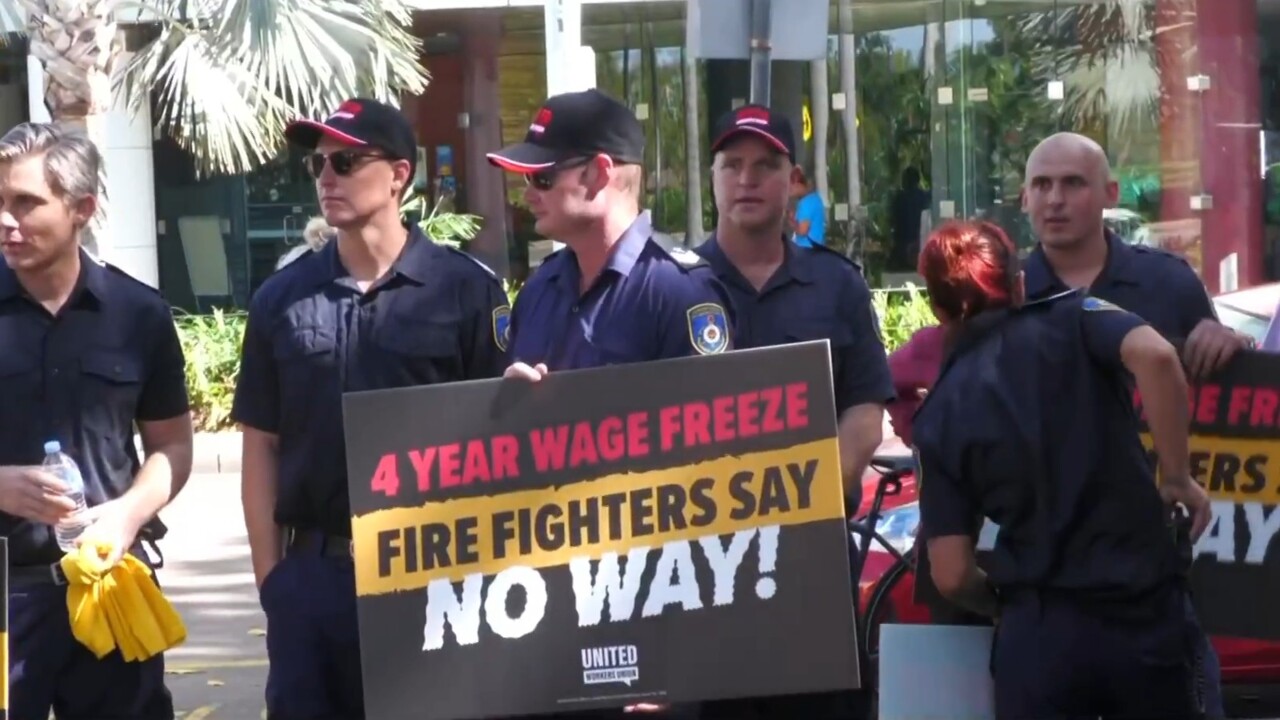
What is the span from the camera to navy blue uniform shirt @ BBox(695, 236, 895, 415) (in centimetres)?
508

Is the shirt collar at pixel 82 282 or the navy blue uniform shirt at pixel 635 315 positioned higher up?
the shirt collar at pixel 82 282

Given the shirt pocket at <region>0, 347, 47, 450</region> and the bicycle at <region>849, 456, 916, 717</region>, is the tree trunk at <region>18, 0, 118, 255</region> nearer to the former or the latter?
the bicycle at <region>849, 456, 916, 717</region>

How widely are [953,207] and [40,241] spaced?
47.9 ft

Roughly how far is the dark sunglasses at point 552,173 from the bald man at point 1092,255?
5.19 feet

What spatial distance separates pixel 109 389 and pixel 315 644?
2.64 ft

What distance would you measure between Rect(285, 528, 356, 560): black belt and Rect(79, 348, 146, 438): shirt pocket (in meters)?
0.53

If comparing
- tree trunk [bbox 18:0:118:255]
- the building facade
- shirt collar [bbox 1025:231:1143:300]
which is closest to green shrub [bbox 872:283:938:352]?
the building facade

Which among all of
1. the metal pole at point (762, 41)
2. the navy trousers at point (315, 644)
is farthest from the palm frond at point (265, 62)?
the navy trousers at point (315, 644)

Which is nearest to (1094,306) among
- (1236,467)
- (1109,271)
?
(1236,467)

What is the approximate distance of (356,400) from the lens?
13.7 feet

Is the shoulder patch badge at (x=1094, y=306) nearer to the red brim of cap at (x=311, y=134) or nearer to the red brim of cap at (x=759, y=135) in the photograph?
the red brim of cap at (x=759, y=135)

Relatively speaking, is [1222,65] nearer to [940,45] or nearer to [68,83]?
[940,45]

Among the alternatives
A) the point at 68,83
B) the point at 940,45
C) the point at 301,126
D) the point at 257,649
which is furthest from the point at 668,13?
the point at 301,126

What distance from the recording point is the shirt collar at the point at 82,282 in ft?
15.5
